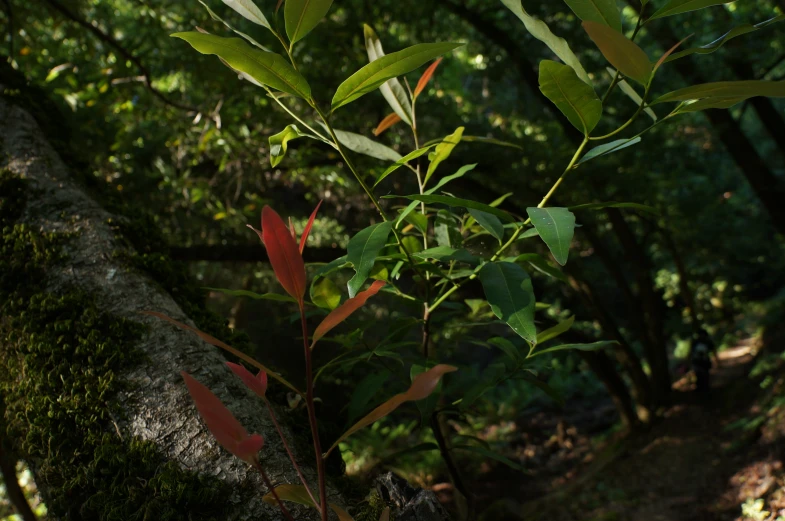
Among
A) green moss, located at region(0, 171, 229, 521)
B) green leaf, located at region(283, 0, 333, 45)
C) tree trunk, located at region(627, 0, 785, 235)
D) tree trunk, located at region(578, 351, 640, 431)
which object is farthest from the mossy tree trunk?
tree trunk, located at region(627, 0, 785, 235)

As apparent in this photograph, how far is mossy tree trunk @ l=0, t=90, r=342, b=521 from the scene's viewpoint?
84 centimetres

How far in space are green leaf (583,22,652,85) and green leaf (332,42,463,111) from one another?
207 millimetres

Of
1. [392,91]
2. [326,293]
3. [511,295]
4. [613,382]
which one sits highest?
[392,91]

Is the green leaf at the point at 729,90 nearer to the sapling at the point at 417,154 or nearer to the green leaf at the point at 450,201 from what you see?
the sapling at the point at 417,154

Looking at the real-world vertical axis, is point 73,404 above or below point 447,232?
above

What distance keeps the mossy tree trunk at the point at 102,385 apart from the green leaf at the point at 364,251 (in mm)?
296

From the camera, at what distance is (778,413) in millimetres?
5395

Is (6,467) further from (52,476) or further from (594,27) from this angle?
(594,27)

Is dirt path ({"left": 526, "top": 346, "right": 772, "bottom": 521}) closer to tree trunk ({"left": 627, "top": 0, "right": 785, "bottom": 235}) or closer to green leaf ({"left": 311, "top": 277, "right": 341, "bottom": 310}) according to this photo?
tree trunk ({"left": 627, "top": 0, "right": 785, "bottom": 235})

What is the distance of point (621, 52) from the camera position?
73 centimetres

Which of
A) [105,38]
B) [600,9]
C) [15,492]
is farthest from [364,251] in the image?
[105,38]

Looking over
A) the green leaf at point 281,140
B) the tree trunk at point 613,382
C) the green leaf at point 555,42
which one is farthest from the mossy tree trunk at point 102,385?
the tree trunk at point 613,382

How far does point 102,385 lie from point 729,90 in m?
1.05

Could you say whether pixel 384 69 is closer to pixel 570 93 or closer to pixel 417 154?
pixel 417 154
